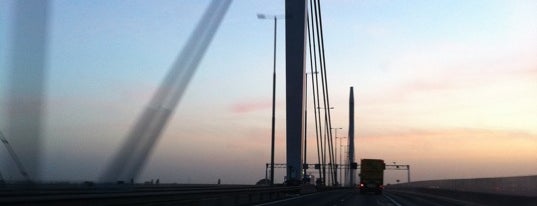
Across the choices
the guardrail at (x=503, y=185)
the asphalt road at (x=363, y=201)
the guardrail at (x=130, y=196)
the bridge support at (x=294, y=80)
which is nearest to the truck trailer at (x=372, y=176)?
the bridge support at (x=294, y=80)

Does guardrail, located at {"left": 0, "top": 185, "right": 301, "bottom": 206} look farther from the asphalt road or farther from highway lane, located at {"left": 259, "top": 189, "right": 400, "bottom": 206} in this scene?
the asphalt road

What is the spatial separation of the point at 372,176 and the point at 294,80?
95.8ft

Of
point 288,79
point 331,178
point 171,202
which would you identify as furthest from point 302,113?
point 331,178

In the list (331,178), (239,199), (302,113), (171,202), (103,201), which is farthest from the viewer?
(331,178)

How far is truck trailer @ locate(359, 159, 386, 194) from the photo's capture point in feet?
254

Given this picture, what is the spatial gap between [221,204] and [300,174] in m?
25.8

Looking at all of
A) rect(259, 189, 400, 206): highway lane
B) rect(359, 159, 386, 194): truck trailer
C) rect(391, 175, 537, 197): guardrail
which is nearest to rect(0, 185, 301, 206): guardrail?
rect(259, 189, 400, 206): highway lane

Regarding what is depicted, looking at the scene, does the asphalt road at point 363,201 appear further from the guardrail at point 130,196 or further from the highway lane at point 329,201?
the guardrail at point 130,196

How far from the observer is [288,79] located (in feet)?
175

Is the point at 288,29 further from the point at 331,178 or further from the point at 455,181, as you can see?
the point at 331,178

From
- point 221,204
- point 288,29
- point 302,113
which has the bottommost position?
point 221,204

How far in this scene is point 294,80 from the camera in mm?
53031

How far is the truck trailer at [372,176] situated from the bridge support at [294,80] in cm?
2279

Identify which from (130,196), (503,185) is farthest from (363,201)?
Result: (130,196)
